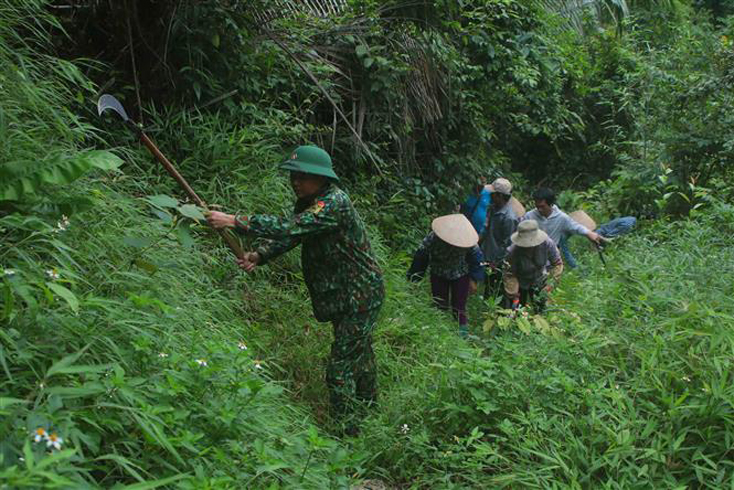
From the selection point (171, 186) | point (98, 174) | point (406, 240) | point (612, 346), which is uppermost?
point (98, 174)

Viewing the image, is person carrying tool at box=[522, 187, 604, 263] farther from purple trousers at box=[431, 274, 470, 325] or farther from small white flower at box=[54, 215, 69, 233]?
small white flower at box=[54, 215, 69, 233]

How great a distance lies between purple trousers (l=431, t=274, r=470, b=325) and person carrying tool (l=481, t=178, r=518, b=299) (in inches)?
22.9

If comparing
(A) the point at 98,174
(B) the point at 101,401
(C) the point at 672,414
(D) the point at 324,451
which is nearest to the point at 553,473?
(C) the point at 672,414

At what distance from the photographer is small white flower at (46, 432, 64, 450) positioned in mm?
2092

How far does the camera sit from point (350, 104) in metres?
7.72

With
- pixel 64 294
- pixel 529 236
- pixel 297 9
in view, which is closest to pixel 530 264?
pixel 529 236

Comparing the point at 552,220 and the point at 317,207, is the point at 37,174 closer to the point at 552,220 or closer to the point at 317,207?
the point at 317,207

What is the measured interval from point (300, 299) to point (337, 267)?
1.43 meters

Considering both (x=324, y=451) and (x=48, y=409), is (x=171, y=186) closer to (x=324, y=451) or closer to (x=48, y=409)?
(x=324, y=451)

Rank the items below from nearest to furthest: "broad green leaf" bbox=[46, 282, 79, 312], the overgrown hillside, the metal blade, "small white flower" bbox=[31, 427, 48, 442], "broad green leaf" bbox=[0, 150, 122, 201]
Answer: "small white flower" bbox=[31, 427, 48, 442] → "broad green leaf" bbox=[46, 282, 79, 312] → the overgrown hillside → "broad green leaf" bbox=[0, 150, 122, 201] → the metal blade

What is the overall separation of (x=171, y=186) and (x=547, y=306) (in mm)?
3139

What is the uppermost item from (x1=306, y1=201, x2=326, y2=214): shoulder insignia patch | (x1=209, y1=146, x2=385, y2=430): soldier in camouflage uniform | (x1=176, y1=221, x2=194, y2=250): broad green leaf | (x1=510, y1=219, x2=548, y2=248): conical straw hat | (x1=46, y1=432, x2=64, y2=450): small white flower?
(x1=46, y1=432, x2=64, y2=450): small white flower

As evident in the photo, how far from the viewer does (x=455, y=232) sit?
6359mm

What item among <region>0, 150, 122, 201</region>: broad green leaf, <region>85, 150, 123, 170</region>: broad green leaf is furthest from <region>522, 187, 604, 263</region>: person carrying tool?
<region>0, 150, 122, 201</region>: broad green leaf
